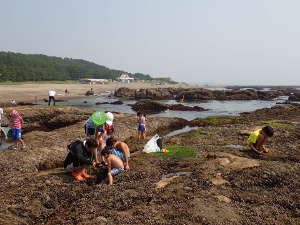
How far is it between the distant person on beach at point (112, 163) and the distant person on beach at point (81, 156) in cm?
52

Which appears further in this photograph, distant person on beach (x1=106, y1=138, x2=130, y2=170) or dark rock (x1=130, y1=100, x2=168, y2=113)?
dark rock (x1=130, y1=100, x2=168, y2=113)

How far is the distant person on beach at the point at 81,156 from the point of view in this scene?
1233 centimetres

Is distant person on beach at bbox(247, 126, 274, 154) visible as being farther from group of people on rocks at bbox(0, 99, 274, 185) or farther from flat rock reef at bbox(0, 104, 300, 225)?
flat rock reef at bbox(0, 104, 300, 225)

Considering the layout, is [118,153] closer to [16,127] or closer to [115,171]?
[115,171]

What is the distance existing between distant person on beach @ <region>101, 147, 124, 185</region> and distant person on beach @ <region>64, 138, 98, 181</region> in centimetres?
52

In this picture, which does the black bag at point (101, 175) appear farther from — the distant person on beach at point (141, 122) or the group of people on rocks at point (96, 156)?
the distant person on beach at point (141, 122)

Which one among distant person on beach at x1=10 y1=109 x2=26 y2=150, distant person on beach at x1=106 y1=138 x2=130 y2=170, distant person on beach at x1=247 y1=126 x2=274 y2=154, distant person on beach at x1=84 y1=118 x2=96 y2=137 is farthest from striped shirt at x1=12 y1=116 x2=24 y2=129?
distant person on beach at x1=247 y1=126 x2=274 y2=154

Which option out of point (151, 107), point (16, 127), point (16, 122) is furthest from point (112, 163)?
point (151, 107)

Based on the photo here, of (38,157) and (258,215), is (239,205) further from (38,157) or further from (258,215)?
(38,157)

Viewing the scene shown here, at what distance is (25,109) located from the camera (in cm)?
3569

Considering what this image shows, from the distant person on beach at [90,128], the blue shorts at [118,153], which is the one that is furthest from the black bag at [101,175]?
the distant person on beach at [90,128]

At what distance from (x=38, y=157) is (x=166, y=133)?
15.9 meters

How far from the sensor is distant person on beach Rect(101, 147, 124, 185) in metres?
12.7

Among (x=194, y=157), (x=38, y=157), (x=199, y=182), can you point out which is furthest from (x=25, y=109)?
(x=199, y=182)
